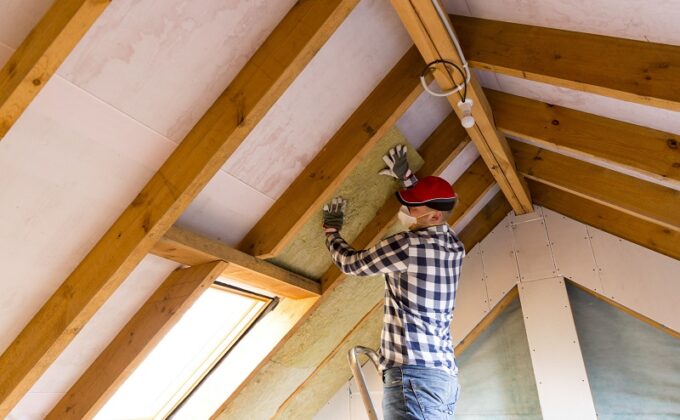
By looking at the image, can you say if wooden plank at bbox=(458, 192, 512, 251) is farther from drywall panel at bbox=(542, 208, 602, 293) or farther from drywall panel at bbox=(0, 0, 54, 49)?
drywall panel at bbox=(0, 0, 54, 49)

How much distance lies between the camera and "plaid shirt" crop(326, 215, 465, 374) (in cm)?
201

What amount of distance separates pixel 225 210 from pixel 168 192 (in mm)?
463

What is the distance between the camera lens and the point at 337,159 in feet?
7.08

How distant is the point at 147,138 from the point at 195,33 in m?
0.34

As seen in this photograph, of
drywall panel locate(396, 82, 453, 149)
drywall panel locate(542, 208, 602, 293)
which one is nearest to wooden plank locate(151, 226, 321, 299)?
drywall panel locate(396, 82, 453, 149)

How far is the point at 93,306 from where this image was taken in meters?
1.57

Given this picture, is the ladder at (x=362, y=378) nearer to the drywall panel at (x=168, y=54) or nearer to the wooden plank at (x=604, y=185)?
the drywall panel at (x=168, y=54)

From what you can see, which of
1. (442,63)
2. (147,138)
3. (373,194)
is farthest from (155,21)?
(373,194)

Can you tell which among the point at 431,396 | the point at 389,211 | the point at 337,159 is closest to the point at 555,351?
the point at 389,211

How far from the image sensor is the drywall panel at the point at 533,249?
3445 mm

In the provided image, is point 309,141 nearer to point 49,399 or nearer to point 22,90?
point 22,90

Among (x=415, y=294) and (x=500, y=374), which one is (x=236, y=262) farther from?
(x=500, y=374)

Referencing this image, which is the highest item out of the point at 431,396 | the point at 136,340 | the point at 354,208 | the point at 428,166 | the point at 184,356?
the point at 428,166

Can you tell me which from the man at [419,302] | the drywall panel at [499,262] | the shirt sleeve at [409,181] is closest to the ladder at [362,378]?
the man at [419,302]
